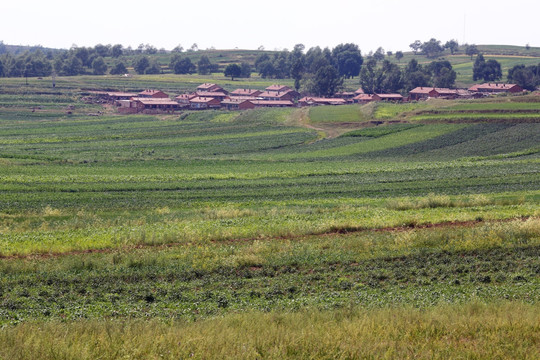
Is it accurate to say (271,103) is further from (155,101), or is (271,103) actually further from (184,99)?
(155,101)

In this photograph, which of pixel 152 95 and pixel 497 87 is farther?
pixel 497 87

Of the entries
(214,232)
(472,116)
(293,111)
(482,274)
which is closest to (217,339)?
(482,274)

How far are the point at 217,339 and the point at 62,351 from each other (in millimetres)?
4036

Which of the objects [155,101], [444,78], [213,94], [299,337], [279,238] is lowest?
[279,238]

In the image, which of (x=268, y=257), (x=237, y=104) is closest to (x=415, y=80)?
(x=237, y=104)

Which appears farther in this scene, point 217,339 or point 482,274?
point 482,274

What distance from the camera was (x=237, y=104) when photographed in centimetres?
16250

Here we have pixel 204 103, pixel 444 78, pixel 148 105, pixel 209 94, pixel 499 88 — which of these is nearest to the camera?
pixel 148 105

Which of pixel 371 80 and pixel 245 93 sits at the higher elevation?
pixel 371 80

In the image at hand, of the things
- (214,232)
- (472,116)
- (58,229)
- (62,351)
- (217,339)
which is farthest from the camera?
(472,116)

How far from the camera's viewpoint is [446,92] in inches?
6467

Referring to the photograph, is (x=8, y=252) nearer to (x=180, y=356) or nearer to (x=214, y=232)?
(x=214, y=232)

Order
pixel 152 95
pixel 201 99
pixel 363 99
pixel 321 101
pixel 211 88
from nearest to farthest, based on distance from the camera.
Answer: pixel 321 101
pixel 201 99
pixel 152 95
pixel 363 99
pixel 211 88

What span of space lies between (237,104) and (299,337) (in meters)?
148
